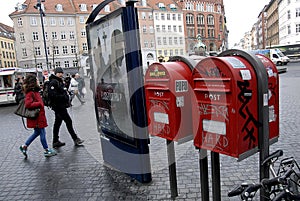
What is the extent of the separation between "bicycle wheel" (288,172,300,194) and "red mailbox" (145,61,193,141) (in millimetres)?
1340

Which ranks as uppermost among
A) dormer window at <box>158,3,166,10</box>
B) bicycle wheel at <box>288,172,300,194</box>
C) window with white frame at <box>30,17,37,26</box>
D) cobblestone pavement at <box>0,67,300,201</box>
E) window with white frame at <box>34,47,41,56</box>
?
dormer window at <box>158,3,166,10</box>

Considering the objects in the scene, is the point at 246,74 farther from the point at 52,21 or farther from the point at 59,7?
the point at 59,7

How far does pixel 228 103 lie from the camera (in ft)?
8.03

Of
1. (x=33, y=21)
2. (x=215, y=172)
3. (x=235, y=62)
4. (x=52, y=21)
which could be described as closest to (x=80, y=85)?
(x=215, y=172)

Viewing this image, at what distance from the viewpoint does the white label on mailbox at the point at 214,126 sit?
2570 mm

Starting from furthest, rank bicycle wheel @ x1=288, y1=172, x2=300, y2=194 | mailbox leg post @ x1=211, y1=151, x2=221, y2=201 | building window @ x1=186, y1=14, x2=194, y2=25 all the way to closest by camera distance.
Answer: building window @ x1=186, y1=14, x2=194, y2=25 → mailbox leg post @ x1=211, y1=151, x2=221, y2=201 → bicycle wheel @ x1=288, y1=172, x2=300, y2=194

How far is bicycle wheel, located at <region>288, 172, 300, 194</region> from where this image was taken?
1892mm

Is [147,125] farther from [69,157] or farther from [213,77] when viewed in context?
[69,157]

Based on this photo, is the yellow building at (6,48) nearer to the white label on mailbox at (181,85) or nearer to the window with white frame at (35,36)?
the window with white frame at (35,36)

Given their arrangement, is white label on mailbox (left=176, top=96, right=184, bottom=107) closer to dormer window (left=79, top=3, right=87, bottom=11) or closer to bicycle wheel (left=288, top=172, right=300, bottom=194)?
bicycle wheel (left=288, top=172, right=300, bottom=194)

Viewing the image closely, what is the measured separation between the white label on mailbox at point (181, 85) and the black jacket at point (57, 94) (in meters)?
3.75

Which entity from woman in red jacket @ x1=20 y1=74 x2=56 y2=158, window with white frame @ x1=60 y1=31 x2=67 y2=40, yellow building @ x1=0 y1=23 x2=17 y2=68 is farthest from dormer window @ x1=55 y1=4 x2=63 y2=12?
woman in red jacket @ x1=20 y1=74 x2=56 y2=158

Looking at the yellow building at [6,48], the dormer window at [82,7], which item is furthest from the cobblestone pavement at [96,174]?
the yellow building at [6,48]

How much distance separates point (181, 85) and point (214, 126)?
26.1 inches
